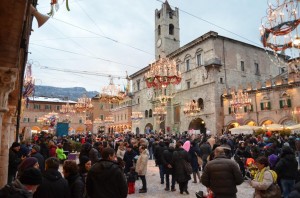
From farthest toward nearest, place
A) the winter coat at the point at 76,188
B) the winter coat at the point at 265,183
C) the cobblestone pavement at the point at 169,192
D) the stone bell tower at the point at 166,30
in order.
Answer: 1. the stone bell tower at the point at 166,30
2. the cobblestone pavement at the point at 169,192
3. the winter coat at the point at 265,183
4. the winter coat at the point at 76,188

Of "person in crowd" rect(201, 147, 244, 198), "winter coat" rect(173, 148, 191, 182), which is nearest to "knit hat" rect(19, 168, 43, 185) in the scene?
"person in crowd" rect(201, 147, 244, 198)

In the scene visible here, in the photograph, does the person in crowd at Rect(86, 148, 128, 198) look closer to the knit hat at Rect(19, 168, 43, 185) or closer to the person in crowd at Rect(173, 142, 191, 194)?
the knit hat at Rect(19, 168, 43, 185)

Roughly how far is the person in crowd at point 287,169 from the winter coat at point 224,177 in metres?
1.99

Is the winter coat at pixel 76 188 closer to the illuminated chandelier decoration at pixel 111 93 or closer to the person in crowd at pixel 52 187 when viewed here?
the person in crowd at pixel 52 187

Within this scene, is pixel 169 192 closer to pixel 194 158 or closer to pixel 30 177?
pixel 194 158

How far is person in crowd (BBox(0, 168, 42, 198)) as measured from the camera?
2090 millimetres

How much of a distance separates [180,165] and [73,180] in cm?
439

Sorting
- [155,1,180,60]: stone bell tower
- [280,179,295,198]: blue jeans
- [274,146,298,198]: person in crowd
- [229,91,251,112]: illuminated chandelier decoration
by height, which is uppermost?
[155,1,180,60]: stone bell tower

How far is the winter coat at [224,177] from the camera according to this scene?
3.74 metres

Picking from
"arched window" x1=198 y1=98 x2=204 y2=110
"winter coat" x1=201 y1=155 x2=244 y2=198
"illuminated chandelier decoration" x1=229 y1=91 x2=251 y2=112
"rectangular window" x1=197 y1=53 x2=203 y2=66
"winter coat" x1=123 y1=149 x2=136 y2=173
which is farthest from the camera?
"rectangular window" x1=197 y1=53 x2=203 y2=66

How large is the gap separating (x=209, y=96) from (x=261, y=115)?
6.47 metres

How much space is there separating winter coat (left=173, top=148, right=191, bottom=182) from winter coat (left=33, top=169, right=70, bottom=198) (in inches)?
184

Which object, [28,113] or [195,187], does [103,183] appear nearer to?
[195,187]

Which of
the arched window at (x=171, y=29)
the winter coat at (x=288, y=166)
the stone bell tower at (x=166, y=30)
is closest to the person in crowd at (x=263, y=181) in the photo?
the winter coat at (x=288, y=166)
